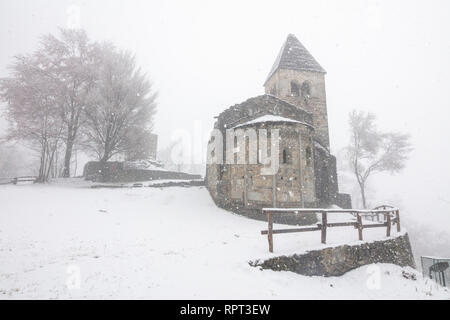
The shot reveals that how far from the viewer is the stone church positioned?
13102 millimetres

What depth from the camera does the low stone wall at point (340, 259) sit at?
6.63 metres

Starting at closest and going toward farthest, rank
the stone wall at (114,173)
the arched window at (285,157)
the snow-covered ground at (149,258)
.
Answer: the snow-covered ground at (149,258), the arched window at (285,157), the stone wall at (114,173)

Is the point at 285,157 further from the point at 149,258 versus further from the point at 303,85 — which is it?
the point at 303,85

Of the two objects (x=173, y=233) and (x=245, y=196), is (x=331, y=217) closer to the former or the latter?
(x=245, y=196)

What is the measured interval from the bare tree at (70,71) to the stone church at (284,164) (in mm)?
12514

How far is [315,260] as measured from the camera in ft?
23.5

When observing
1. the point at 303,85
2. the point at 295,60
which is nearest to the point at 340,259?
the point at 303,85

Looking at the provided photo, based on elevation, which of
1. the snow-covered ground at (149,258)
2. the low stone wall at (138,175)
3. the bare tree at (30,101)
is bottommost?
the snow-covered ground at (149,258)

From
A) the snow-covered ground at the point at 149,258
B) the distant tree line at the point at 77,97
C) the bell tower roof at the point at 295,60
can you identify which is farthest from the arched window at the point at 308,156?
the distant tree line at the point at 77,97

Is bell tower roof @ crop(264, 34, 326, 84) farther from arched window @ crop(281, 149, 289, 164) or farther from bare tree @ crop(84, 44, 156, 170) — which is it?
bare tree @ crop(84, 44, 156, 170)

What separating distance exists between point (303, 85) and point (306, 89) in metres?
0.48

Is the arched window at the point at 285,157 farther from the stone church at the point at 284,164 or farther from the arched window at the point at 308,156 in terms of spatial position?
the arched window at the point at 308,156

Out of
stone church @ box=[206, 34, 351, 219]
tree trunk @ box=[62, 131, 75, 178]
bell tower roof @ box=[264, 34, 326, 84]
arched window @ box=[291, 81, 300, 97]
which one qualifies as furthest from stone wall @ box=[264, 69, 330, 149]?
tree trunk @ box=[62, 131, 75, 178]
